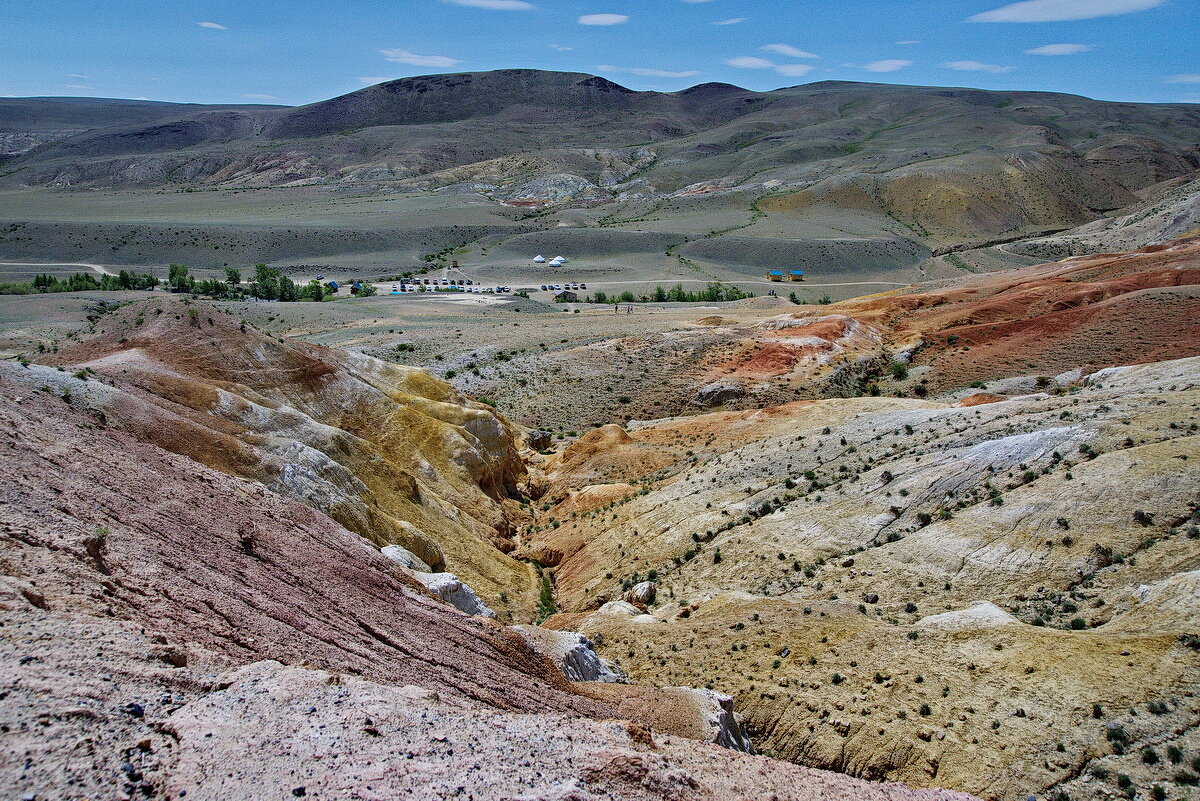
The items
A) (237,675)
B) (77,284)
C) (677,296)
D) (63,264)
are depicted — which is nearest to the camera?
(237,675)

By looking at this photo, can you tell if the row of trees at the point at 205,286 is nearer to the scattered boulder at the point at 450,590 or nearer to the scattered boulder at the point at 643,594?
the scattered boulder at the point at 643,594

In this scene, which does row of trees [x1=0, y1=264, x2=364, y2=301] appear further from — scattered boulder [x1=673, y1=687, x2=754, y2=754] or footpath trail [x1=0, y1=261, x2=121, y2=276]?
scattered boulder [x1=673, y1=687, x2=754, y2=754]

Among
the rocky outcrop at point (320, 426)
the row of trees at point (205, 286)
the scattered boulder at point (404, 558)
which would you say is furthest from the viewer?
the row of trees at point (205, 286)

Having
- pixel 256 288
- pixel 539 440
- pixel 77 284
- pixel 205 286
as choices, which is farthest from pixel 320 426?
pixel 205 286

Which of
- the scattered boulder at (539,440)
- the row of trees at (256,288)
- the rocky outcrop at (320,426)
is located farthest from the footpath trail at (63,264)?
the rocky outcrop at (320,426)

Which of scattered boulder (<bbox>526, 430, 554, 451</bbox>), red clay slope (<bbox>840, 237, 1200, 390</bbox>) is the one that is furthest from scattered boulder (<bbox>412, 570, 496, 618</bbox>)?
red clay slope (<bbox>840, 237, 1200, 390</bbox>)

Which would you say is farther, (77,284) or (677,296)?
(677,296)

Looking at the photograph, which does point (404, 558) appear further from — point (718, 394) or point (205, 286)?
point (205, 286)

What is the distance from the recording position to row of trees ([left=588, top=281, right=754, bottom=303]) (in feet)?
296

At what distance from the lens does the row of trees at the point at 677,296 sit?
296 feet

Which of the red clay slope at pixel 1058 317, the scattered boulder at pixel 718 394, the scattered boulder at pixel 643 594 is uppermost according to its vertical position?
the red clay slope at pixel 1058 317

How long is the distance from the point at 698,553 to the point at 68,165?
233m

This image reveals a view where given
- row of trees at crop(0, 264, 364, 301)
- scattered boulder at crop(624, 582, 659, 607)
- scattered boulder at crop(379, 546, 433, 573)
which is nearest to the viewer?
scattered boulder at crop(379, 546, 433, 573)

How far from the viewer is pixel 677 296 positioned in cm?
9056
